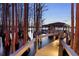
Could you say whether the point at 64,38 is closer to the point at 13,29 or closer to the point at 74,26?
the point at 74,26

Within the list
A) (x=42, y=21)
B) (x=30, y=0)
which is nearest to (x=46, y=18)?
(x=42, y=21)

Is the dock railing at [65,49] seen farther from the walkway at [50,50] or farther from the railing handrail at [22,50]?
the railing handrail at [22,50]

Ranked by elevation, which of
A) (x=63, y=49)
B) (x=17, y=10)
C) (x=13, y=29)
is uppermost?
(x=17, y=10)

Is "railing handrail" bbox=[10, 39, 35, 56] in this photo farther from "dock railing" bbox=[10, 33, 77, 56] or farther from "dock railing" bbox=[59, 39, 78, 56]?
"dock railing" bbox=[59, 39, 78, 56]

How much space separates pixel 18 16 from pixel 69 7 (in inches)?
15.6

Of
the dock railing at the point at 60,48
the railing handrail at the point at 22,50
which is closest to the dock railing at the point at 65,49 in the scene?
the dock railing at the point at 60,48

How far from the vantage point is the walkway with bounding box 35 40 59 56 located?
4.75 ft

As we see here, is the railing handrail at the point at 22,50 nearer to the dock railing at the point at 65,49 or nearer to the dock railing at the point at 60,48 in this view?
the dock railing at the point at 60,48

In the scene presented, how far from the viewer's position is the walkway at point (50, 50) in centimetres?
145

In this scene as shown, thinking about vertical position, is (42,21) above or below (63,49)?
above

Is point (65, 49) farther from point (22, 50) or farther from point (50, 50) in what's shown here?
point (22, 50)

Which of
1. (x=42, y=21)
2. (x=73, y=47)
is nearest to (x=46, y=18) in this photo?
(x=42, y=21)

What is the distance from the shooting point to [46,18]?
145 cm

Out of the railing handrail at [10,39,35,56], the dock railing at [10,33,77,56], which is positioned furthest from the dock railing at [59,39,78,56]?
the railing handrail at [10,39,35,56]
